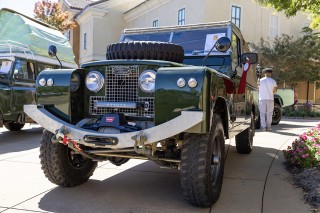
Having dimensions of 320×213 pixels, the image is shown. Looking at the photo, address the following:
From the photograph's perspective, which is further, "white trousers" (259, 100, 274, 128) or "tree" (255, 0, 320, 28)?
"white trousers" (259, 100, 274, 128)

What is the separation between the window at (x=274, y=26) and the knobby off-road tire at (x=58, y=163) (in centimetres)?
2078

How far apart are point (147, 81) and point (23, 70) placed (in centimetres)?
618

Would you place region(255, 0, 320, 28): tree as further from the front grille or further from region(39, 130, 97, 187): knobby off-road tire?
region(39, 130, 97, 187): knobby off-road tire

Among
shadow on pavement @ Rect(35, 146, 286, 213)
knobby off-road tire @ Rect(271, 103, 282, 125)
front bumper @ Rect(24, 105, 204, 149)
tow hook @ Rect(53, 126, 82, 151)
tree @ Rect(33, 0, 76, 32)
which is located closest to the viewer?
front bumper @ Rect(24, 105, 204, 149)

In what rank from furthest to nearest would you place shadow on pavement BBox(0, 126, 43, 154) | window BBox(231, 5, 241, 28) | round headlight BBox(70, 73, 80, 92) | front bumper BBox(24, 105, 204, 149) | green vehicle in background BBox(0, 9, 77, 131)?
1. window BBox(231, 5, 241, 28)
2. green vehicle in background BBox(0, 9, 77, 131)
3. shadow on pavement BBox(0, 126, 43, 154)
4. round headlight BBox(70, 73, 80, 92)
5. front bumper BBox(24, 105, 204, 149)

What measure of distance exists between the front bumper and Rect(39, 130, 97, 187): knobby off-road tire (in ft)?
1.26

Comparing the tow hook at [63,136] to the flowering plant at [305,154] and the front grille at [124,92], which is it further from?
the flowering plant at [305,154]

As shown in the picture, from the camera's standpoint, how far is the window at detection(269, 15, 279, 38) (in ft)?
75.3

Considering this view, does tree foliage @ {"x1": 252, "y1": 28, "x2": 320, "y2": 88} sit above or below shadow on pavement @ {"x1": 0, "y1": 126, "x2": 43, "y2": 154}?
above

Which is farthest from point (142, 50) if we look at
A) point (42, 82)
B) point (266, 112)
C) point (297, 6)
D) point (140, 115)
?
point (266, 112)

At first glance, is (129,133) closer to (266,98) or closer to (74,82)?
(74,82)

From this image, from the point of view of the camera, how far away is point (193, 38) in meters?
5.53

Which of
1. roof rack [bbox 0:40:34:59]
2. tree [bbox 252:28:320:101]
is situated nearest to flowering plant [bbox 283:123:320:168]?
roof rack [bbox 0:40:34:59]

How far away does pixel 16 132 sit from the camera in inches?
392
